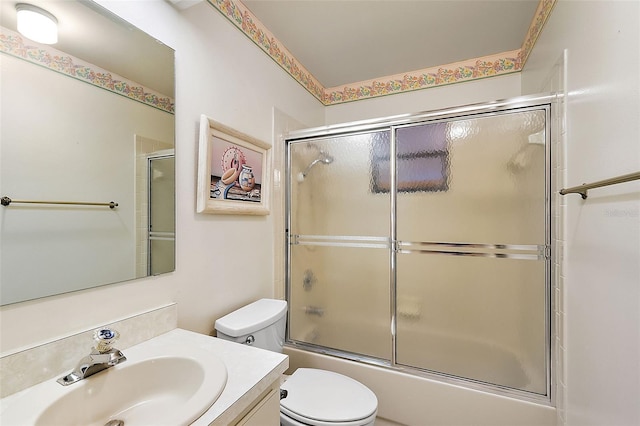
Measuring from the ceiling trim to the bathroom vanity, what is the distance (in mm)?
1537

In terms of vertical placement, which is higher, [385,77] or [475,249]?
[385,77]

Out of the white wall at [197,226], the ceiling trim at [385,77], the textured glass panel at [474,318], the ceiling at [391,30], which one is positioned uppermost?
the ceiling at [391,30]

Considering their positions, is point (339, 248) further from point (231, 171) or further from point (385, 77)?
point (385, 77)

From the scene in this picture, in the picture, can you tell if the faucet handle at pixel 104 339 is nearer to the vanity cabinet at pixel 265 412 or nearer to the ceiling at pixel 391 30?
the vanity cabinet at pixel 265 412

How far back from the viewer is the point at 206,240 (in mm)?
1247

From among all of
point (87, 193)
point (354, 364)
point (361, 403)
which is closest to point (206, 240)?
point (87, 193)

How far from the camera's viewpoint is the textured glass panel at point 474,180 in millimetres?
1307

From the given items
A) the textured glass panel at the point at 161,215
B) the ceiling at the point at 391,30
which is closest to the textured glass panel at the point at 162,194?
the textured glass panel at the point at 161,215

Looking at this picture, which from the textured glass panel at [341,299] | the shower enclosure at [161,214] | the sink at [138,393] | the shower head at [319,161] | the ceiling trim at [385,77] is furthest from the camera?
the shower head at [319,161]

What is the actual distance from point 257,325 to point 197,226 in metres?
0.53

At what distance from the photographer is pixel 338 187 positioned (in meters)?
1.75

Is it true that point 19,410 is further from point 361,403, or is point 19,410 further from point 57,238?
point 361,403

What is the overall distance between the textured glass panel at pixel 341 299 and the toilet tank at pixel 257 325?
392 millimetres

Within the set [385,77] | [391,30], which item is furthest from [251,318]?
[385,77]
